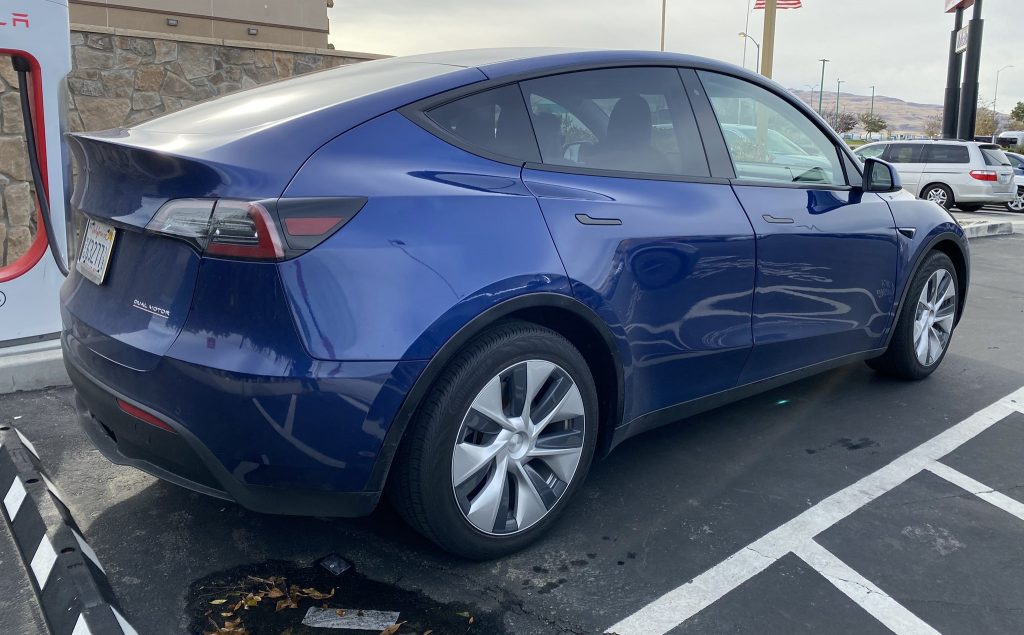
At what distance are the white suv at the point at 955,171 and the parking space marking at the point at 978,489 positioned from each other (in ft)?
50.4

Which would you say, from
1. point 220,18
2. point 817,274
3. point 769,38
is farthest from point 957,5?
point 817,274

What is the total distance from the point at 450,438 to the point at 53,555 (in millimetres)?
1141

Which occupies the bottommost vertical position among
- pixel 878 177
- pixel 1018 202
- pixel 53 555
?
pixel 53 555

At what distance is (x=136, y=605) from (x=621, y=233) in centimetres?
186

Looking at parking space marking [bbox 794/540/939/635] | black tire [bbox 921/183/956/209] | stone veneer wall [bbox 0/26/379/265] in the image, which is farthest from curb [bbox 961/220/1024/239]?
parking space marking [bbox 794/540/939/635]

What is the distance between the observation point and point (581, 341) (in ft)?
9.48

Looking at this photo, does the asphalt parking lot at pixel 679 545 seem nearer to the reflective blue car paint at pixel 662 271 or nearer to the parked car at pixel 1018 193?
the reflective blue car paint at pixel 662 271

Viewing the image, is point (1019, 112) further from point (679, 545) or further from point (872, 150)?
point (679, 545)

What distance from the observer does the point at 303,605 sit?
2.48 metres

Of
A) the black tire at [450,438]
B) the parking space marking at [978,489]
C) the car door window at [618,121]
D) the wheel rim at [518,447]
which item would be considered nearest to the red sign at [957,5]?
the parking space marking at [978,489]

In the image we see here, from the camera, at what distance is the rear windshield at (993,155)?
1752cm

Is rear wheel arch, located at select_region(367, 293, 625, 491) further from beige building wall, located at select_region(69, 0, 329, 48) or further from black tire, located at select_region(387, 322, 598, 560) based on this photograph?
beige building wall, located at select_region(69, 0, 329, 48)

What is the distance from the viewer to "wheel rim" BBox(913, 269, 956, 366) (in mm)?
4602

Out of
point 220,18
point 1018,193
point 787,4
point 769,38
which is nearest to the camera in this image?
point 220,18
